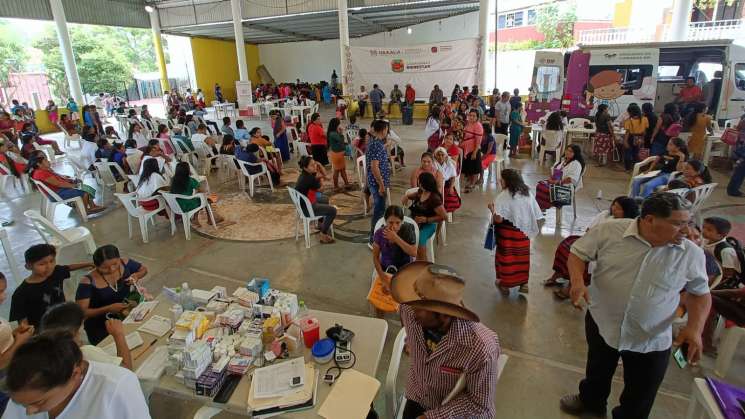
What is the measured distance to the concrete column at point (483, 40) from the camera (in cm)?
1312

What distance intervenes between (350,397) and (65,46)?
16.8 m

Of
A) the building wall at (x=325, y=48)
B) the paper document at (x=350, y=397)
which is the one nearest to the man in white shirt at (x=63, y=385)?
the paper document at (x=350, y=397)

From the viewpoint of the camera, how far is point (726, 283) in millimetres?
2840

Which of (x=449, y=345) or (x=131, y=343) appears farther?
(x=131, y=343)

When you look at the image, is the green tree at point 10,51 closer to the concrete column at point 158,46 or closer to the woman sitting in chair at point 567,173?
the concrete column at point 158,46

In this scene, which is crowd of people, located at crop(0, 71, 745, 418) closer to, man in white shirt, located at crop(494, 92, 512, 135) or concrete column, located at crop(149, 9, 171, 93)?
man in white shirt, located at crop(494, 92, 512, 135)

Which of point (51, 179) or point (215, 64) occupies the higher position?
point (215, 64)

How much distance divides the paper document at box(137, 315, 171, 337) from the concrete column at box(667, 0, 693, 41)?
45.3 ft

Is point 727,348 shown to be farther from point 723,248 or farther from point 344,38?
point 344,38

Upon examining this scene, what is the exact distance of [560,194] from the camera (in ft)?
16.4

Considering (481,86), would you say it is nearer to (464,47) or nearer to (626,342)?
(464,47)

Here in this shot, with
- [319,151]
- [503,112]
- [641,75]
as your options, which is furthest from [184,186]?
[641,75]

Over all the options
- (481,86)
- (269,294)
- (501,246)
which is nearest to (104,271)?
(269,294)

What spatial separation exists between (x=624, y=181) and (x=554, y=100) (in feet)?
11.5
